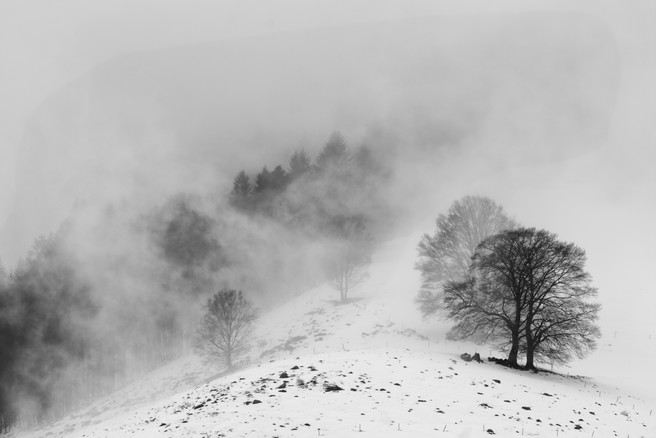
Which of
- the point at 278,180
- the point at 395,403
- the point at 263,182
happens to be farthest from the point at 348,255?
the point at 395,403

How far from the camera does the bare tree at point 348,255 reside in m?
55.7

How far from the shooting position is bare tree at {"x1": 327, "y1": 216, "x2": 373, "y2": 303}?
5572cm

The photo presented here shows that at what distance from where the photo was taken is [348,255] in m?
55.9

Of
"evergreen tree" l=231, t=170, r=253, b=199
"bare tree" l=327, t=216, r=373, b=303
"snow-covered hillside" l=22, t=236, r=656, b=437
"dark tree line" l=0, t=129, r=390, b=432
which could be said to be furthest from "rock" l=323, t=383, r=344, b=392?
"evergreen tree" l=231, t=170, r=253, b=199

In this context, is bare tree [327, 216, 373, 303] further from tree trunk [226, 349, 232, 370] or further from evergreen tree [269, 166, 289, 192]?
evergreen tree [269, 166, 289, 192]

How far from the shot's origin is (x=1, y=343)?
6981 cm

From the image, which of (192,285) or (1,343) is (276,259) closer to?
(192,285)

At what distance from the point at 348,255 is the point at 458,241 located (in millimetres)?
19508

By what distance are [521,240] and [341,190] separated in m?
56.8

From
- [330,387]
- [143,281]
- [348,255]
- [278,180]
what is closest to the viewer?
[330,387]

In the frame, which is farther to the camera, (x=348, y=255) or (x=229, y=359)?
(x=348, y=255)

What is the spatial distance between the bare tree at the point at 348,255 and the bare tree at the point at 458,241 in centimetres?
1659

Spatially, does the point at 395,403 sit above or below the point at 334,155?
below

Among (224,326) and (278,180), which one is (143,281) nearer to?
(278,180)
